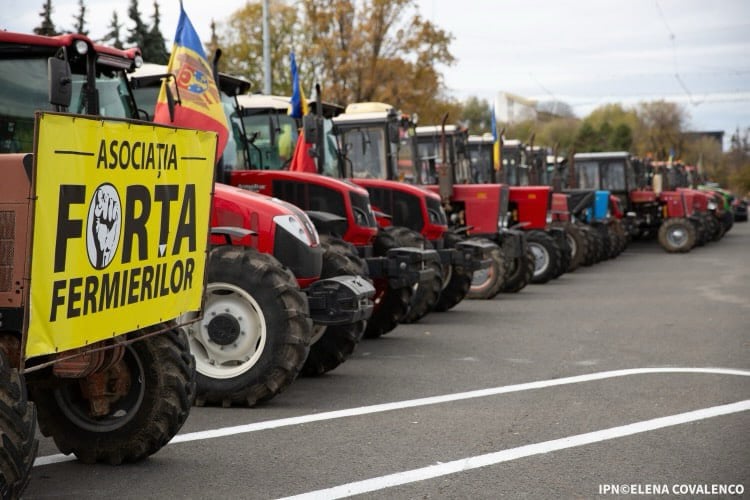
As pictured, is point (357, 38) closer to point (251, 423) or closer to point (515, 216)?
point (515, 216)

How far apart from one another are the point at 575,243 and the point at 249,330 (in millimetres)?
17558

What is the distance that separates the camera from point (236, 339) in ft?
29.2

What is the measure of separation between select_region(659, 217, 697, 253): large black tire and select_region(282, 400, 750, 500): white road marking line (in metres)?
25.2

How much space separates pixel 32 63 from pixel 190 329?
92.8 inches

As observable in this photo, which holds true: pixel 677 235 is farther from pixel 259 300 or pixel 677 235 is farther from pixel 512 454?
pixel 512 454

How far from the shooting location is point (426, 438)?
754cm

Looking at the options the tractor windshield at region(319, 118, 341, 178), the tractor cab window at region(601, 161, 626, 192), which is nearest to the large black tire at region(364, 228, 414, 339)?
the tractor windshield at region(319, 118, 341, 178)

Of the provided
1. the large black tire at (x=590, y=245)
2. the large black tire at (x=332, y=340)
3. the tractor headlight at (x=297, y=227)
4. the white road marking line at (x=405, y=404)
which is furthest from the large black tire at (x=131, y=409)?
the large black tire at (x=590, y=245)

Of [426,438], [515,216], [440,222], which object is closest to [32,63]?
[426,438]

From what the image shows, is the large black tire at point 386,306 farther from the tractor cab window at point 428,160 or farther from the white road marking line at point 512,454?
the white road marking line at point 512,454

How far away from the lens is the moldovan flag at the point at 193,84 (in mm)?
9906

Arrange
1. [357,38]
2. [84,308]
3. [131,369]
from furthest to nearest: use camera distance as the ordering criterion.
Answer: [357,38]
[131,369]
[84,308]

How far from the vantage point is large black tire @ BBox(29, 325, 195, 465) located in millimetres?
6688

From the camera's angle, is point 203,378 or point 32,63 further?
point 203,378
